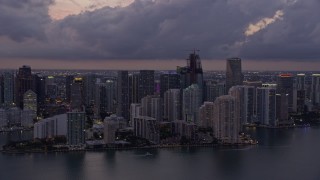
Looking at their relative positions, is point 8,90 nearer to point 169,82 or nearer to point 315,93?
point 169,82

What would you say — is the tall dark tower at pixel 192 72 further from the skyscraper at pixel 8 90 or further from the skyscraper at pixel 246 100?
the skyscraper at pixel 8 90

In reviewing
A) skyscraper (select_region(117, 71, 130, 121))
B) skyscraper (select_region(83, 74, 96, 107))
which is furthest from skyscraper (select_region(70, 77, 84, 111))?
skyscraper (select_region(117, 71, 130, 121))

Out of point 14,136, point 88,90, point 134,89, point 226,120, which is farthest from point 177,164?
point 88,90

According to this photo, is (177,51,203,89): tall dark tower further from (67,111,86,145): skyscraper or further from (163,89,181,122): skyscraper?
(67,111,86,145): skyscraper

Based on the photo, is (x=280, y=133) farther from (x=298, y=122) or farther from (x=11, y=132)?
(x=11, y=132)

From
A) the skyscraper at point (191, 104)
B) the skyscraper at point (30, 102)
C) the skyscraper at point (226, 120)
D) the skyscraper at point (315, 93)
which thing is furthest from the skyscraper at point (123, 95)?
the skyscraper at point (315, 93)

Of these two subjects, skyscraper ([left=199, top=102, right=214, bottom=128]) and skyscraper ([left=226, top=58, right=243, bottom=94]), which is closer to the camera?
skyscraper ([left=199, top=102, right=214, bottom=128])
